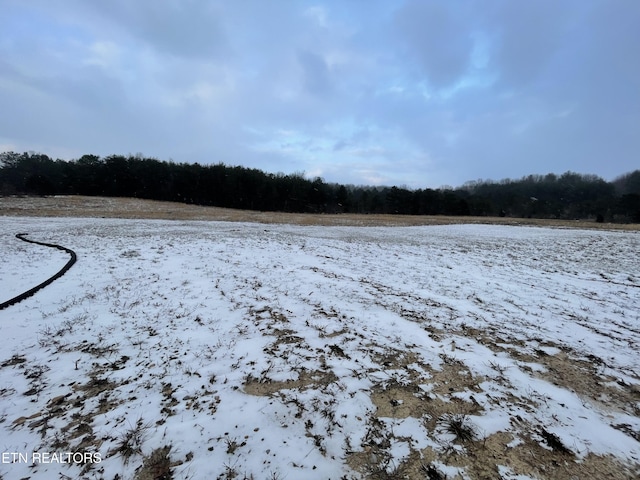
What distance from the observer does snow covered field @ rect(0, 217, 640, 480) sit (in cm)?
295

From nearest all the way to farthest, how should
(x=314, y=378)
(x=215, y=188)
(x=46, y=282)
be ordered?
(x=314, y=378), (x=46, y=282), (x=215, y=188)

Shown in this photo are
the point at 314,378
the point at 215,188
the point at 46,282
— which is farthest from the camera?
the point at 215,188

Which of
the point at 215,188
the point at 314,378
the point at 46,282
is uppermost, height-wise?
the point at 215,188

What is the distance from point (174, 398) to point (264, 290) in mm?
4136

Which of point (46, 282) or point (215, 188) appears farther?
point (215, 188)

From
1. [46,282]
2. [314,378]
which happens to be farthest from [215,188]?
[314,378]

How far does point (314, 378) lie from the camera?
4184mm

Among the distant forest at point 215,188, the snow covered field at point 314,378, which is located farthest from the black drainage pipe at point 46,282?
the distant forest at point 215,188

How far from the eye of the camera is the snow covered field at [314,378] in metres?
2.95

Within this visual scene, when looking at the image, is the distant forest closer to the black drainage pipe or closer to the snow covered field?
the black drainage pipe

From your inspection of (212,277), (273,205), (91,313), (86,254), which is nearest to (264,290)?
(212,277)

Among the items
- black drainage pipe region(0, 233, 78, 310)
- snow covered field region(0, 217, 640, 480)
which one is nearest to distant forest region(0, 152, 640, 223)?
black drainage pipe region(0, 233, 78, 310)

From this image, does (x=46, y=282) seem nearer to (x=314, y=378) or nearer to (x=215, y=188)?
(x=314, y=378)

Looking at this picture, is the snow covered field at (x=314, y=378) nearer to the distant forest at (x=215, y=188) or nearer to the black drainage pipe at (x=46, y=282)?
the black drainage pipe at (x=46, y=282)
